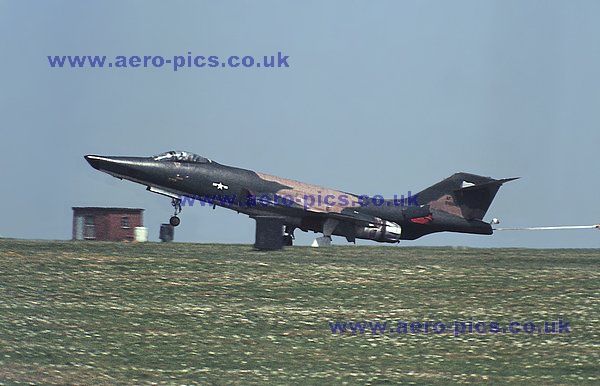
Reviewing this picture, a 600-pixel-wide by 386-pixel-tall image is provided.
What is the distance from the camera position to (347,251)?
36.3m

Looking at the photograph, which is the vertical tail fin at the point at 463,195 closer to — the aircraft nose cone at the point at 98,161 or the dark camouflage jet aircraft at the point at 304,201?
the dark camouflage jet aircraft at the point at 304,201

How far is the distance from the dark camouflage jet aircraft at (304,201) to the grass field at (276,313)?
413 cm

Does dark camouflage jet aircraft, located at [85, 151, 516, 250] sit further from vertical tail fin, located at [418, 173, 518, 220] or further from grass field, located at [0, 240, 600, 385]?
grass field, located at [0, 240, 600, 385]

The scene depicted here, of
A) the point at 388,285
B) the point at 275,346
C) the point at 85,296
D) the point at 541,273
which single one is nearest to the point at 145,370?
the point at 275,346

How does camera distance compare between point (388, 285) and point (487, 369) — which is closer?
point (487, 369)

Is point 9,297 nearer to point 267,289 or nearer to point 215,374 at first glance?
point 267,289

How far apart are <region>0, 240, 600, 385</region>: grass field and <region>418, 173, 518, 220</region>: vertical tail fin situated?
259 inches

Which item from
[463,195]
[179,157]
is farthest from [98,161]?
[463,195]

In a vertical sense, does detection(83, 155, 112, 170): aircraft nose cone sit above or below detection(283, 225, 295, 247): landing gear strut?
above

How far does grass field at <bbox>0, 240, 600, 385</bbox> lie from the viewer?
20.2 metres

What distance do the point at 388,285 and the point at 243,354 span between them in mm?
8309

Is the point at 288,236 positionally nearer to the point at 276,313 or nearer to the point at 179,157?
the point at 179,157

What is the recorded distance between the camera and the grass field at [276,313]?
797 inches

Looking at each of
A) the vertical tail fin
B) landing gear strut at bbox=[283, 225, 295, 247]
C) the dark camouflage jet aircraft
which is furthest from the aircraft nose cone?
the vertical tail fin
